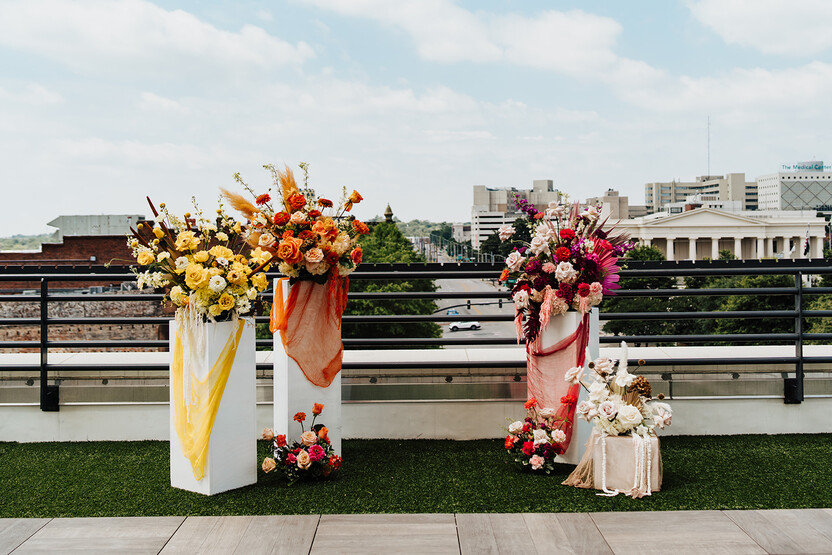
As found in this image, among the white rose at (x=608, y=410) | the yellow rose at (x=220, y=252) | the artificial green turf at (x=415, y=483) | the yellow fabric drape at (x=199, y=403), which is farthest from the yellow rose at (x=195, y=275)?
the white rose at (x=608, y=410)

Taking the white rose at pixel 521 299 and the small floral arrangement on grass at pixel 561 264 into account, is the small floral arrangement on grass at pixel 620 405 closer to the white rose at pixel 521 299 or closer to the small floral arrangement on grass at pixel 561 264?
the small floral arrangement on grass at pixel 561 264

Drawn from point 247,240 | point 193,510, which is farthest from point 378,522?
point 247,240

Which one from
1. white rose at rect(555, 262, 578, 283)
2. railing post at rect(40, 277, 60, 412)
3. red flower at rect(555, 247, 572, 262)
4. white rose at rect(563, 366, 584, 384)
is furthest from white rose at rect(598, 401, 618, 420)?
railing post at rect(40, 277, 60, 412)

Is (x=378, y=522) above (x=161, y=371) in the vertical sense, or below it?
below

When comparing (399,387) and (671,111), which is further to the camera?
(671,111)

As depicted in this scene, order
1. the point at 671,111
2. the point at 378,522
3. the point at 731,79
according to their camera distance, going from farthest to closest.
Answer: the point at 731,79 < the point at 671,111 < the point at 378,522

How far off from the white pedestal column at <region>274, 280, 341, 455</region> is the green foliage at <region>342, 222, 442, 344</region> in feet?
95.3

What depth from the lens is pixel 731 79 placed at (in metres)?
136

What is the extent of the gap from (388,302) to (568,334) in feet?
132

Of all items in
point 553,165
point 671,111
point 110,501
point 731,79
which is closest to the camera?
point 110,501

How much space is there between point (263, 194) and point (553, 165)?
6095 inches

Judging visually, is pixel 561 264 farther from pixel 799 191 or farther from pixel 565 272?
pixel 799 191

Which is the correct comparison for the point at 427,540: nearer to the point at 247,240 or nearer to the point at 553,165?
the point at 247,240

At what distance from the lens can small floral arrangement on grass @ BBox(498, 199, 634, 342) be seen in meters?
5.26
